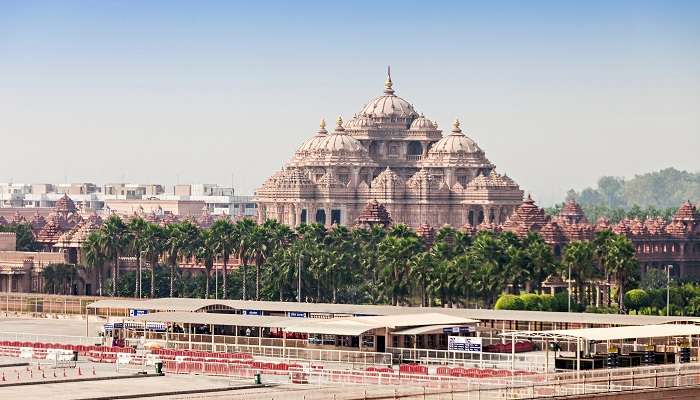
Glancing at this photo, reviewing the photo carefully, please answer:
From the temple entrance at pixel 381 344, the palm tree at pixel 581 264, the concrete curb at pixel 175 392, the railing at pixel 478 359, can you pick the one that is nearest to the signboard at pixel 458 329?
the temple entrance at pixel 381 344

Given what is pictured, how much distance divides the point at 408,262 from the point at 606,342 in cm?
8115

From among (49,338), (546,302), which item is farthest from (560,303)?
(49,338)

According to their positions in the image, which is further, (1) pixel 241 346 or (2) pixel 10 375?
(1) pixel 241 346

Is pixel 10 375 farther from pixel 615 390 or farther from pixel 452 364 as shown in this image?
pixel 615 390

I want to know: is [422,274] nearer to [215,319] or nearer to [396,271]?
[396,271]

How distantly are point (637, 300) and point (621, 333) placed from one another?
268 feet

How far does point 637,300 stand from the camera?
194 meters

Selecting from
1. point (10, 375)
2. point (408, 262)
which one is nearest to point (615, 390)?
point (10, 375)

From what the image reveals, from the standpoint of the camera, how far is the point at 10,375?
110938mm

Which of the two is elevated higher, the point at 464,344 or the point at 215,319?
the point at 215,319

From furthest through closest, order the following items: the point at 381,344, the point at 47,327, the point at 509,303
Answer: the point at 509,303 < the point at 47,327 < the point at 381,344

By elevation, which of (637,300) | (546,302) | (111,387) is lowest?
(111,387)

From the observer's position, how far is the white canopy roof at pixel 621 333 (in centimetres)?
10812

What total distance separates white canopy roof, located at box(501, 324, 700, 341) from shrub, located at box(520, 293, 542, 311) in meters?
53.4
